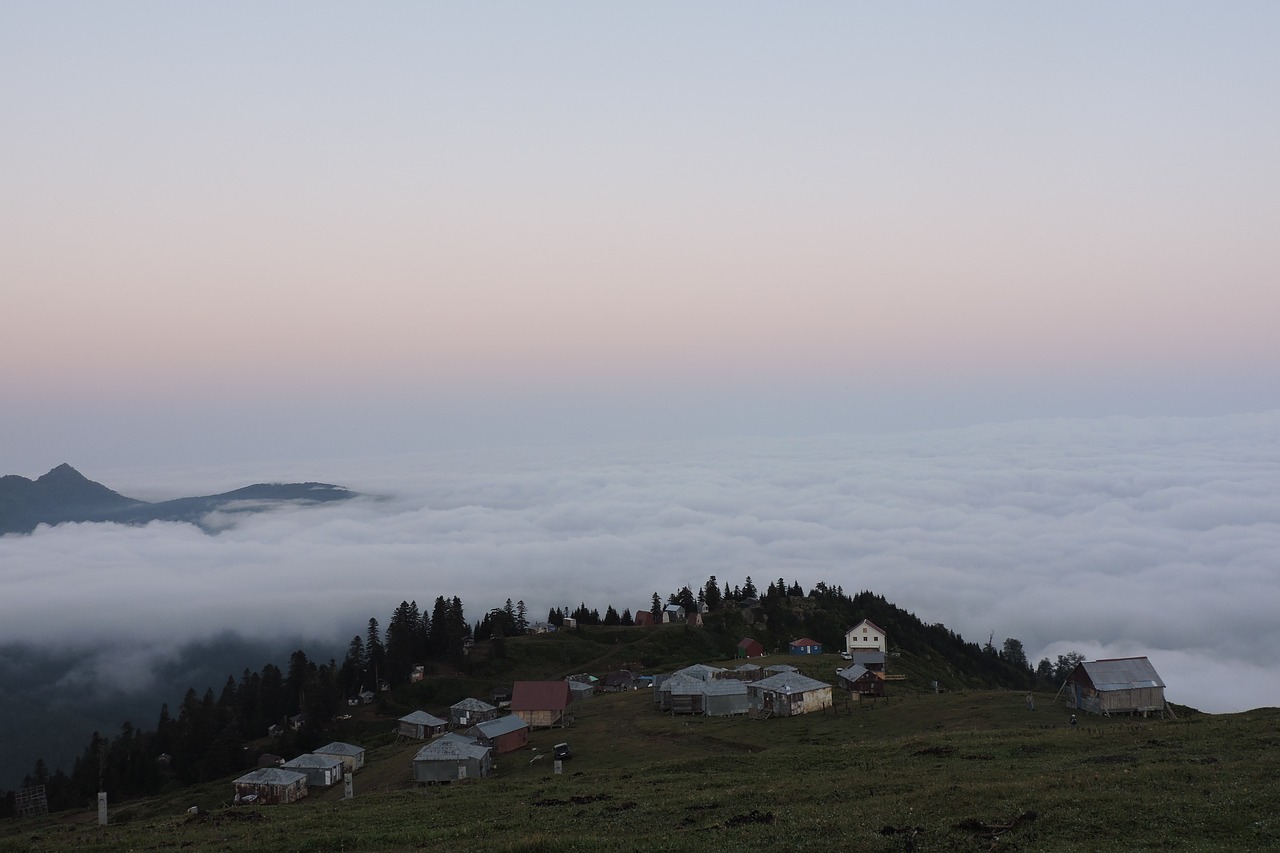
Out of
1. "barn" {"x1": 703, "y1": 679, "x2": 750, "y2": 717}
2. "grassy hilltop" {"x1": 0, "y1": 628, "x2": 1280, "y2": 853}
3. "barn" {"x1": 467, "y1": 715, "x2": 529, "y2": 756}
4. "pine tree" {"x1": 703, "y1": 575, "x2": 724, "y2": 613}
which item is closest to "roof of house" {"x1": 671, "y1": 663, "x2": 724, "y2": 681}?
"barn" {"x1": 703, "y1": 679, "x2": 750, "y2": 717}

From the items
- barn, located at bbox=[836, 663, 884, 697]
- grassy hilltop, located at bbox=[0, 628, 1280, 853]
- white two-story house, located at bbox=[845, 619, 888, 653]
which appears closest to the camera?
grassy hilltop, located at bbox=[0, 628, 1280, 853]

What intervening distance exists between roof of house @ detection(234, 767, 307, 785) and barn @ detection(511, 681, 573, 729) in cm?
2076

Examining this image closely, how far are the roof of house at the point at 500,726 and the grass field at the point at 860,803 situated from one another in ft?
43.0

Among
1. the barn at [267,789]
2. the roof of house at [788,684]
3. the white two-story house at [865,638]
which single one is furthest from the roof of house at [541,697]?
the white two-story house at [865,638]

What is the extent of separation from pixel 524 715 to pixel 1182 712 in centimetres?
5758

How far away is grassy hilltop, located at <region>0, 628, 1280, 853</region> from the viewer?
2511 centimetres

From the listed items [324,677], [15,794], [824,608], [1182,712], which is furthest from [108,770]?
[824,608]

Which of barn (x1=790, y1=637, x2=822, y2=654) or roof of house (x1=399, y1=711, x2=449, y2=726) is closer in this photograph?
roof of house (x1=399, y1=711, x2=449, y2=726)

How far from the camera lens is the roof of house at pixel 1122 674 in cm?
6328

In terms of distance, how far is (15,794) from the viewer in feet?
324

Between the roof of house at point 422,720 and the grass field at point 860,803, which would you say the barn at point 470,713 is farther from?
the grass field at point 860,803

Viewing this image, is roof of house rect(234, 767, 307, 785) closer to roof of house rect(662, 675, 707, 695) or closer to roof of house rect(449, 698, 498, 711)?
roof of house rect(449, 698, 498, 711)

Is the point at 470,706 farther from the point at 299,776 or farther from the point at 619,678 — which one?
the point at 299,776

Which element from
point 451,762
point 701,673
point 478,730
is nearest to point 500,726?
point 478,730
